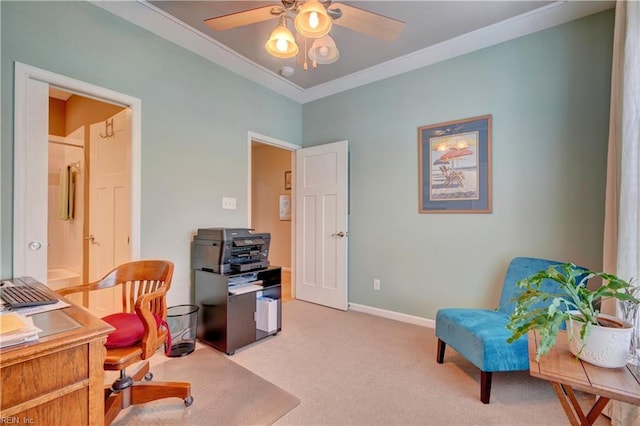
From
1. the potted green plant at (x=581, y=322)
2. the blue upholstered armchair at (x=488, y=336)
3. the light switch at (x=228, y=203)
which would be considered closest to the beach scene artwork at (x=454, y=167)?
the blue upholstered armchair at (x=488, y=336)

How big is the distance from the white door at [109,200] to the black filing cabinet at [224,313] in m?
0.69

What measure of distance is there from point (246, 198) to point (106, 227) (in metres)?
1.33

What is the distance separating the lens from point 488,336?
1.82 metres

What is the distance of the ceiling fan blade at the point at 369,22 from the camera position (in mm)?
1631

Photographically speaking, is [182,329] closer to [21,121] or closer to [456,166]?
[21,121]

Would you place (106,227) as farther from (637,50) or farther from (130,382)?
(637,50)

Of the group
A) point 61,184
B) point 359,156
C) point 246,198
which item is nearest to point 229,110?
point 246,198

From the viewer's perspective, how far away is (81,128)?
327 cm

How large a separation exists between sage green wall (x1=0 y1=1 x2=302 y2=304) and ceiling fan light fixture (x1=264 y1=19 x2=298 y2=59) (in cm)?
134

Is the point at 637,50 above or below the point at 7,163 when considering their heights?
above

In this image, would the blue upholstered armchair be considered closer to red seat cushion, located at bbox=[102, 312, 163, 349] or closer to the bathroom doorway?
red seat cushion, located at bbox=[102, 312, 163, 349]

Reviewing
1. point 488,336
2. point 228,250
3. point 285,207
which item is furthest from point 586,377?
point 285,207

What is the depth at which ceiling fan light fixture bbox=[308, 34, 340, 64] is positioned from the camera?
1921 millimetres

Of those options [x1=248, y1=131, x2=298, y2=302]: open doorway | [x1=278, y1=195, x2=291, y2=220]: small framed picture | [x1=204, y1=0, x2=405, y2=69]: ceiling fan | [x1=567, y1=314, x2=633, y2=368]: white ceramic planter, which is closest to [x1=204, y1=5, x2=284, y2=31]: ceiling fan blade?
[x1=204, y1=0, x2=405, y2=69]: ceiling fan
